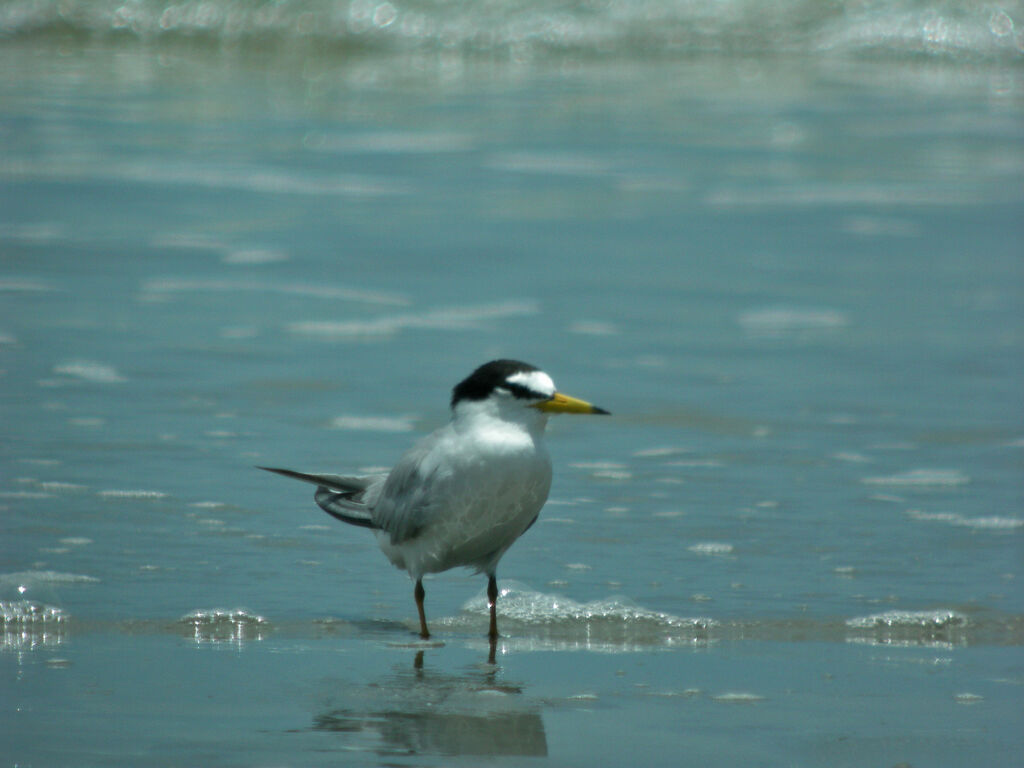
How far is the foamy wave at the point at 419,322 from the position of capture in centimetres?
983

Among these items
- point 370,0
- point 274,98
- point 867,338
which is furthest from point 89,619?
point 370,0

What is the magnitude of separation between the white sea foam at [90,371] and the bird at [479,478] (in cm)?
332

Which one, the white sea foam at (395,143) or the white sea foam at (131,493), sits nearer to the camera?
the white sea foam at (131,493)

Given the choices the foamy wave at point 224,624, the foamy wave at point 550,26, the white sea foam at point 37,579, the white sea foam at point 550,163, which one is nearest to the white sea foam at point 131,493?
the white sea foam at point 37,579

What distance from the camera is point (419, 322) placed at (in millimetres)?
10070

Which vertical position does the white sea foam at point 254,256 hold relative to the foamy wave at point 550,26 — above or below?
below

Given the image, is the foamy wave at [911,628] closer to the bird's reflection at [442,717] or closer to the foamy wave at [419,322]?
the bird's reflection at [442,717]

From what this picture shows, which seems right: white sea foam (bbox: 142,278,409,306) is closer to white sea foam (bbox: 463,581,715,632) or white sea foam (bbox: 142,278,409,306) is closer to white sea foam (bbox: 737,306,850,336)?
white sea foam (bbox: 737,306,850,336)

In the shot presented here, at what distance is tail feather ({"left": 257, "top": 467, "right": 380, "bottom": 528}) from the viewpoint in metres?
5.87

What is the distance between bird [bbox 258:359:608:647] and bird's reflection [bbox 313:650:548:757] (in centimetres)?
60

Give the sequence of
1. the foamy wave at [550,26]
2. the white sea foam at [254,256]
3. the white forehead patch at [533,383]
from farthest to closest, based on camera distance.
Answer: the foamy wave at [550,26], the white sea foam at [254,256], the white forehead patch at [533,383]

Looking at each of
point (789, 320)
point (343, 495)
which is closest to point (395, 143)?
A: point (789, 320)

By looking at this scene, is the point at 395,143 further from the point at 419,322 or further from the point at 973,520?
the point at 973,520

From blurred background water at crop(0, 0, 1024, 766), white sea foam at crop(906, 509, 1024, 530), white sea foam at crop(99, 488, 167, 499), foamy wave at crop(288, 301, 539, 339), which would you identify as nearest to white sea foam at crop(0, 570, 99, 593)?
blurred background water at crop(0, 0, 1024, 766)
